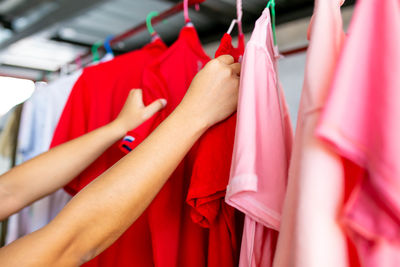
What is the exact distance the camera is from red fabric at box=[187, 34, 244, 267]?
0.63 meters

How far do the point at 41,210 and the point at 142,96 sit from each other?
0.64 metres

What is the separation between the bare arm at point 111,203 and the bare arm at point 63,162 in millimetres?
258

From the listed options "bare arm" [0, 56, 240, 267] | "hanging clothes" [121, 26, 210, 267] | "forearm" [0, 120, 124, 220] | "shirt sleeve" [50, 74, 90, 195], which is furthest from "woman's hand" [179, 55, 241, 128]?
"shirt sleeve" [50, 74, 90, 195]

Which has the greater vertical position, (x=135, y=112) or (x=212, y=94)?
(x=212, y=94)

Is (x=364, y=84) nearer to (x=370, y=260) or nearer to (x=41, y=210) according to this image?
(x=370, y=260)

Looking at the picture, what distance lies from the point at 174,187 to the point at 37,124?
78 cm

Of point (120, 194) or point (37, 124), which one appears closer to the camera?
point (120, 194)

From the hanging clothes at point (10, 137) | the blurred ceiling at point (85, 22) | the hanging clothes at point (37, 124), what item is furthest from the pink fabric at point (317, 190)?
the hanging clothes at point (10, 137)

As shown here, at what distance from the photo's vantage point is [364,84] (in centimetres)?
39

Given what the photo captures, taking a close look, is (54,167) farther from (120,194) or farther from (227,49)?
(227,49)

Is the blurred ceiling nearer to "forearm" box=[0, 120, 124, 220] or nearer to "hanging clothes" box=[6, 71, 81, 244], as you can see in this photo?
"hanging clothes" box=[6, 71, 81, 244]

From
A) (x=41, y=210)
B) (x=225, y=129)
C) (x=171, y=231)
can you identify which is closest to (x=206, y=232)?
(x=171, y=231)

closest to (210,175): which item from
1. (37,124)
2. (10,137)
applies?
(37,124)

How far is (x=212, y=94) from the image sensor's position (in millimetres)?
656
